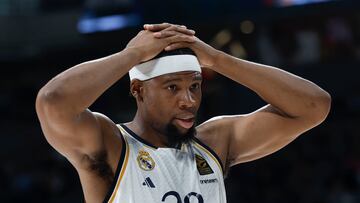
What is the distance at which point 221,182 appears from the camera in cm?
391

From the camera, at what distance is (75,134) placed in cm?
350

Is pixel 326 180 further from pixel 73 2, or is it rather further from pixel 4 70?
pixel 4 70

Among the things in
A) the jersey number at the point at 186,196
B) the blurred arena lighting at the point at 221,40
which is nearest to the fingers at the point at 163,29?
the jersey number at the point at 186,196

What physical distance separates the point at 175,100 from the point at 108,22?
7.18 m

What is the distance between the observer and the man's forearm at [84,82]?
341 cm

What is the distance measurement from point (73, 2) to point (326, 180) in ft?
19.4

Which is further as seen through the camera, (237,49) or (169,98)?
(237,49)

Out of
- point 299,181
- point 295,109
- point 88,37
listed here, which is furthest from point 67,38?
point 295,109

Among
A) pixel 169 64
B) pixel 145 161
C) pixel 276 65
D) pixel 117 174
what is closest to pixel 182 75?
pixel 169 64

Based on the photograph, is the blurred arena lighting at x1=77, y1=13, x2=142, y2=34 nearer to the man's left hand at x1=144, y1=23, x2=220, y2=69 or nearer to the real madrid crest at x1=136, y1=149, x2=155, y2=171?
the man's left hand at x1=144, y1=23, x2=220, y2=69

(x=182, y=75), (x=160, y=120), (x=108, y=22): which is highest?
(x=182, y=75)

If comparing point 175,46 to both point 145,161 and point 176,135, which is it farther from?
point 145,161

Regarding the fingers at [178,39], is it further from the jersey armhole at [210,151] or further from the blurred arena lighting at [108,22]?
the blurred arena lighting at [108,22]

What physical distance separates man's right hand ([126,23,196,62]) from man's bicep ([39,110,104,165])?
1.25ft
